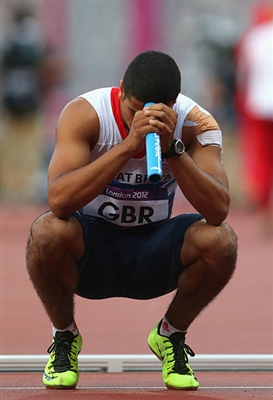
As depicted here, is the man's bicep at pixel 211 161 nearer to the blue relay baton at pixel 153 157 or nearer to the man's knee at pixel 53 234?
the blue relay baton at pixel 153 157

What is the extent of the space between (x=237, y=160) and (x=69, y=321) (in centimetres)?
1167

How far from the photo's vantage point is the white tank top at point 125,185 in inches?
183

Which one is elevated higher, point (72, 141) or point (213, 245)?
point (72, 141)

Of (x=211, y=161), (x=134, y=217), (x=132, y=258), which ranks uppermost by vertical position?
(x=211, y=161)

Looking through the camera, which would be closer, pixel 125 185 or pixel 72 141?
pixel 72 141

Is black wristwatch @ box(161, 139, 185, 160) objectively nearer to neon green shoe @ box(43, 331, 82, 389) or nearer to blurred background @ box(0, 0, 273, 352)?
neon green shoe @ box(43, 331, 82, 389)

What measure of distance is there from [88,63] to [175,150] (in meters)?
11.9

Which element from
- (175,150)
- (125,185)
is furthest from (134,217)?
(175,150)

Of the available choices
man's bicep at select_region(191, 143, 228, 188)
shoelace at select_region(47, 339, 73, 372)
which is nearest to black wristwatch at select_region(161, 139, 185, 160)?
man's bicep at select_region(191, 143, 228, 188)

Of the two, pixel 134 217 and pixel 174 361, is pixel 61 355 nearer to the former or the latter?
pixel 174 361

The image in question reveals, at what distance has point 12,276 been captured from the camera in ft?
30.0

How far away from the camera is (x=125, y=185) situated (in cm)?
474

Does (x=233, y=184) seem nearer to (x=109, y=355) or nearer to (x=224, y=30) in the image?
(x=224, y=30)

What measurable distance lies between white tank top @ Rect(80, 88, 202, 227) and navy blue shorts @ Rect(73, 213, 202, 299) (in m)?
0.06
